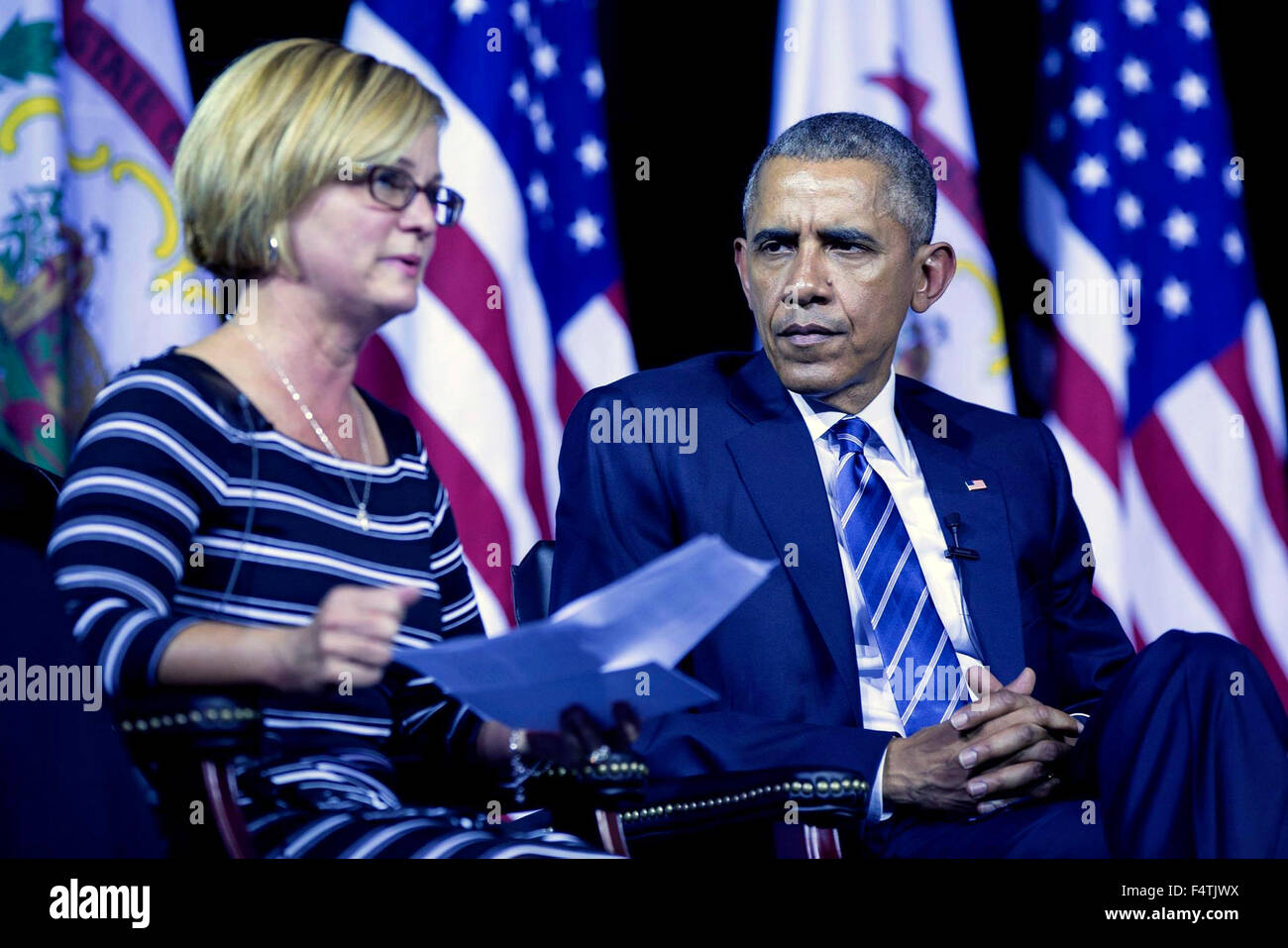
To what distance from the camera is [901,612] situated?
2.32m

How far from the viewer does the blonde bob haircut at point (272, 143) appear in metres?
1.66

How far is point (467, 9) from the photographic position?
3.27 metres

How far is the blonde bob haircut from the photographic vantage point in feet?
5.44

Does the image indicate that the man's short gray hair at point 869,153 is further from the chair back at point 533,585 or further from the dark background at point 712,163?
the dark background at point 712,163

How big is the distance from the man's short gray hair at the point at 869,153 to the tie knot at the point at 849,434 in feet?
1.12

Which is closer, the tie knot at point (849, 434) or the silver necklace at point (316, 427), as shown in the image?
the silver necklace at point (316, 427)

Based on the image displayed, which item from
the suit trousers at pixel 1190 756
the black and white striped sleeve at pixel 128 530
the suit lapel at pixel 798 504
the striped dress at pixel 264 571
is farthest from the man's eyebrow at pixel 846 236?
the black and white striped sleeve at pixel 128 530

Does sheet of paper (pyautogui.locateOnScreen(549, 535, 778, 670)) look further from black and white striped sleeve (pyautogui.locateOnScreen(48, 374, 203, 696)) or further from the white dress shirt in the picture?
the white dress shirt

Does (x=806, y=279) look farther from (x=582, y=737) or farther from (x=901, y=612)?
(x=582, y=737)

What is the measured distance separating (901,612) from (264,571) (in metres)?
1.06

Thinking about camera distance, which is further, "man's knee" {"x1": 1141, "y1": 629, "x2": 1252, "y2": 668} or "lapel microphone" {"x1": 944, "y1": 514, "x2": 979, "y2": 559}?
"lapel microphone" {"x1": 944, "y1": 514, "x2": 979, "y2": 559}

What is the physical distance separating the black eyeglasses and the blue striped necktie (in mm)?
899

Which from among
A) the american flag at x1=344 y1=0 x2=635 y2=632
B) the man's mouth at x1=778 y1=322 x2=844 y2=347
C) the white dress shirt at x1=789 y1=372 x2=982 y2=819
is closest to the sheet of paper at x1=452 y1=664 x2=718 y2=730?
the white dress shirt at x1=789 y1=372 x2=982 y2=819
